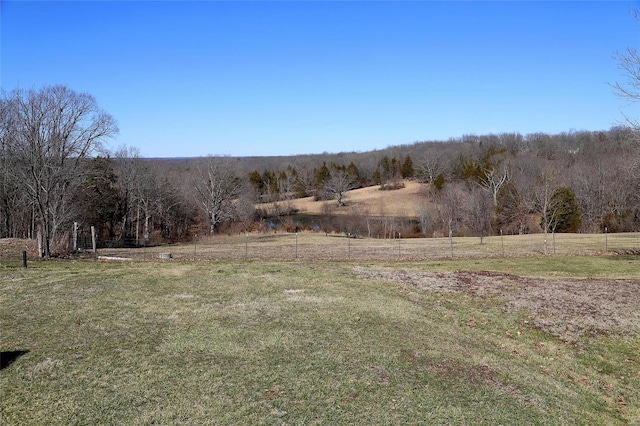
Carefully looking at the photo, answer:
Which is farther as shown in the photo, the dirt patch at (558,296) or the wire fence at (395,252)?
the wire fence at (395,252)

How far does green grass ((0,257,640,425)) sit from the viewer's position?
7301mm

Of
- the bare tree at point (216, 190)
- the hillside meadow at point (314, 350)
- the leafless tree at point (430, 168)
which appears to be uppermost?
the leafless tree at point (430, 168)

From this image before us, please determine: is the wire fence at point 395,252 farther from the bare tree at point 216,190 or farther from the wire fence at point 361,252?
the bare tree at point 216,190

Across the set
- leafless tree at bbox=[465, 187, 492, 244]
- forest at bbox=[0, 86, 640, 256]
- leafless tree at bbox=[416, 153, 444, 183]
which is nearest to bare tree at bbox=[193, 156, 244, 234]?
forest at bbox=[0, 86, 640, 256]

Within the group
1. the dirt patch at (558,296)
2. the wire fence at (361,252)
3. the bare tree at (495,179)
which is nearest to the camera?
the dirt patch at (558,296)

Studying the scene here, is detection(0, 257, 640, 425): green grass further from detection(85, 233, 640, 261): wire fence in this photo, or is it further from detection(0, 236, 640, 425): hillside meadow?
detection(85, 233, 640, 261): wire fence

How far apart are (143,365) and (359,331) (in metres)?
5.00

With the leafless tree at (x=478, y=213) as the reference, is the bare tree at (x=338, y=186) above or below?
above

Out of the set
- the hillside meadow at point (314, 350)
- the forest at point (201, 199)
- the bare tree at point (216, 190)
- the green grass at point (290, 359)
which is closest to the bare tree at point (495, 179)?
the forest at point (201, 199)

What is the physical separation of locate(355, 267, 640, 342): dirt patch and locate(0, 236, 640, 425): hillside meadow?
0.24ft

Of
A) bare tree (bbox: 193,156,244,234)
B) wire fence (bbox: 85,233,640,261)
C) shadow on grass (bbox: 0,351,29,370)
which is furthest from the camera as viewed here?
bare tree (bbox: 193,156,244,234)

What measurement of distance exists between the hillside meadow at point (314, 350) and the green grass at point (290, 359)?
0.04m

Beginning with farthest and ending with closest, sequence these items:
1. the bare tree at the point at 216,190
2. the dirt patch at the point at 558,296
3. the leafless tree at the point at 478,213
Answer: the bare tree at the point at 216,190 < the leafless tree at the point at 478,213 < the dirt patch at the point at 558,296

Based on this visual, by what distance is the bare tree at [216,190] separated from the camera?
60031 millimetres
